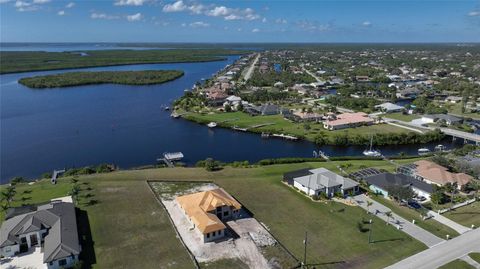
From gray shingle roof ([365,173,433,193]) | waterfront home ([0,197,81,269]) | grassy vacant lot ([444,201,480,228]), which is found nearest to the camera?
waterfront home ([0,197,81,269])

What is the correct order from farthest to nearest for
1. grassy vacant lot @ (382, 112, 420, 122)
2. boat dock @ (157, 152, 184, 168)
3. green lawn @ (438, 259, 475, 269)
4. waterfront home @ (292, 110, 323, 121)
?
grassy vacant lot @ (382, 112, 420, 122) < waterfront home @ (292, 110, 323, 121) < boat dock @ (157, 152, 184, 168) < green lawn @ (438, 259, 475, 269)

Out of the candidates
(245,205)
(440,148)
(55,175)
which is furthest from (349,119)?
(55,175)

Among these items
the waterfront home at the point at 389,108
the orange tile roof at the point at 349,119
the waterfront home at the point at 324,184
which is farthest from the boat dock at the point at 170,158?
the waterfront home at the point at 389,108

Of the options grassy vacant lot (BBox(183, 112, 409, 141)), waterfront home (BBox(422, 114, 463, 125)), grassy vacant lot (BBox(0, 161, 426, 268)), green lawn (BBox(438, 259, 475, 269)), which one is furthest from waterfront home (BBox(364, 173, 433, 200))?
waterfront home (BBox(422, 114, 463, 125))

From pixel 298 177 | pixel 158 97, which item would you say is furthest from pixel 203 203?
pixel 158 97

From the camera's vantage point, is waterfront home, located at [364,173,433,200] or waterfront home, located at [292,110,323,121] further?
waterfront home, located at [292,110,323,121]

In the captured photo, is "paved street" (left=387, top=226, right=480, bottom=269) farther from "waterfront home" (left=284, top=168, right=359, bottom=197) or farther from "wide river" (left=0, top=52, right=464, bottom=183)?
"wide river" (left=0, top=52, right=464, bottom=183)

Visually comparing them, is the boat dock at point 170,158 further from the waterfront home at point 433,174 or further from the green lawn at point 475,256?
the green lawn at point 475,256
